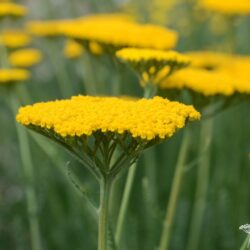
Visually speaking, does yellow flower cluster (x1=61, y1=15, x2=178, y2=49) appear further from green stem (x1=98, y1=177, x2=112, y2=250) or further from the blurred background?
green stem (x1=98, y1=177, x2=112, y2=250)

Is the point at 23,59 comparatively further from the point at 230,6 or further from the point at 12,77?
the point at 12,77

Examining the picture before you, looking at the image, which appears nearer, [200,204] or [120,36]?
[120,36]


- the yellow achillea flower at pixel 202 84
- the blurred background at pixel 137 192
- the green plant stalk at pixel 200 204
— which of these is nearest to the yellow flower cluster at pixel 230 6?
the blurred background at pixel 137 192

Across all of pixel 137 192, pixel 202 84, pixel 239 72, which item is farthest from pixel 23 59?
pixel 202 84

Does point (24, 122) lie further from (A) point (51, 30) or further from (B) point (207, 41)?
(B) point (207, 41)

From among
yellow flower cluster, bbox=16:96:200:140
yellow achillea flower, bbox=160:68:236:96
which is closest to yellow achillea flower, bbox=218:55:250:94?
yellow achillea flower, bbox=160:68:236:96

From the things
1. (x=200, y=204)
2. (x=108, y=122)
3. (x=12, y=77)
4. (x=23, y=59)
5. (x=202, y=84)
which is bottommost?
(x=200, y=204)

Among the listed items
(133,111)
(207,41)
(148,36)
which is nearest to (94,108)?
(133,111)
